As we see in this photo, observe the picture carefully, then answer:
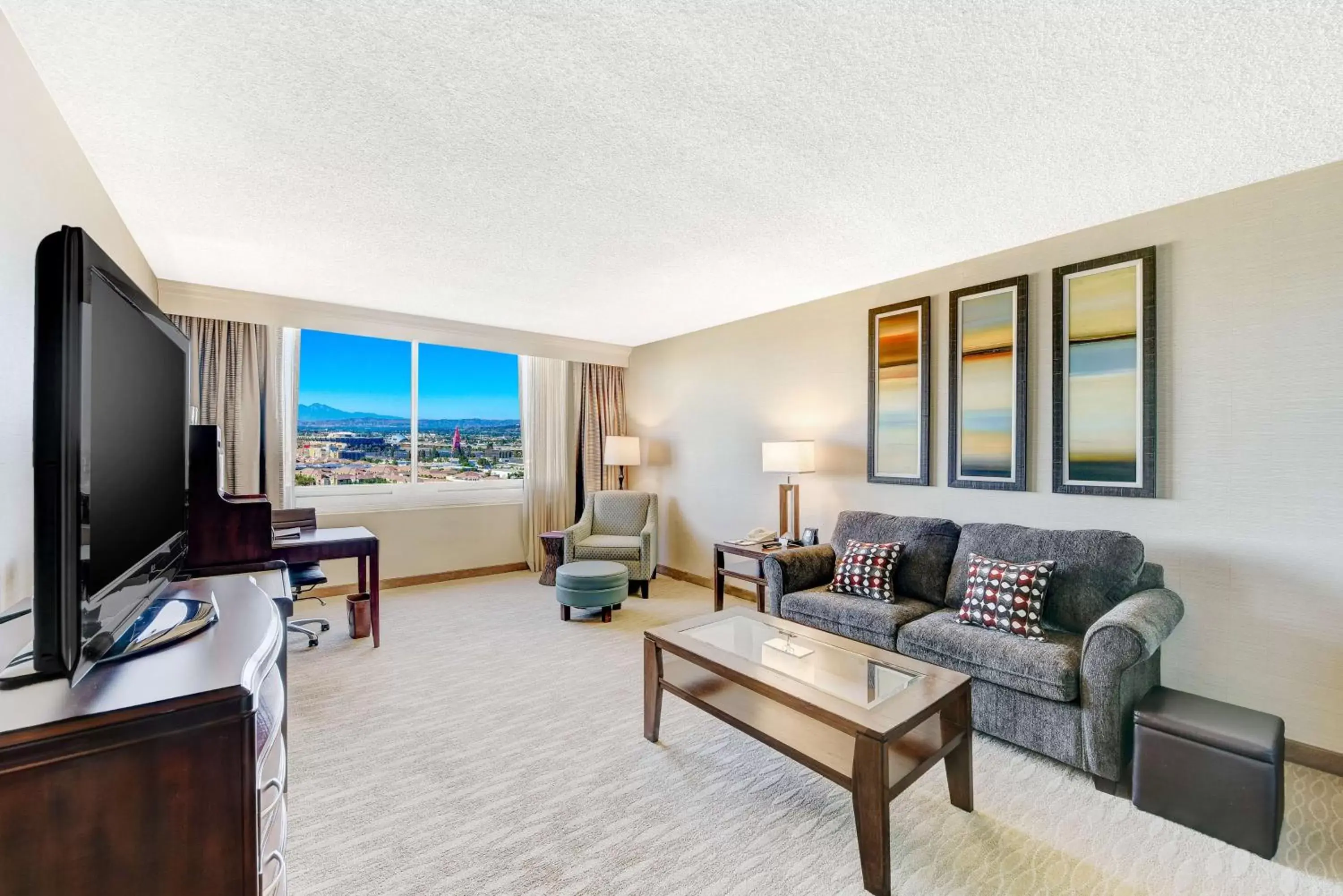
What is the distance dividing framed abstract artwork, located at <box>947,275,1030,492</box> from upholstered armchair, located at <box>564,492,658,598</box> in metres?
2.49

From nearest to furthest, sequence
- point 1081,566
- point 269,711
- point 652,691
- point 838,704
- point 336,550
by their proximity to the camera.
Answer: point 269,711, point 838,704, point 652,691, point 1081,566, point 336,550

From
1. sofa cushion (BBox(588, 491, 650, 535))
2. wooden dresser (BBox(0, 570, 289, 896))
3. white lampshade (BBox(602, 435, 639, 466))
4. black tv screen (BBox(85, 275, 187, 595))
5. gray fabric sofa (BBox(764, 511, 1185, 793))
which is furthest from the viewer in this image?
white lampshade (BBox(602, 435, 639, 466))

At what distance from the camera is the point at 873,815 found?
5.34 ft

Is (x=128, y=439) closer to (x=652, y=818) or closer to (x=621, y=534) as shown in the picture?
(x=652, y=818)

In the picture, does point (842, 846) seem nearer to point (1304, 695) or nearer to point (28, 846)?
point (28, 846)

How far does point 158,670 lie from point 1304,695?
3.78 metres

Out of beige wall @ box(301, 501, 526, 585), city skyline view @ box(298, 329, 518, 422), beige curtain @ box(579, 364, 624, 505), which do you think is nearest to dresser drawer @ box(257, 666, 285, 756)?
beige wall @ box(301, 501, 526, 585)

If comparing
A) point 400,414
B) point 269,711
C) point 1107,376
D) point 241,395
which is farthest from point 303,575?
point 1107,376

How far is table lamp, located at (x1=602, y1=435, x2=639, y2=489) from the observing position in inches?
224

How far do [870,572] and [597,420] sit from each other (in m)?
3.60

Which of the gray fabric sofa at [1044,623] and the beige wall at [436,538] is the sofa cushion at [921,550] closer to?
the gray fabric sofa at [1044,623]

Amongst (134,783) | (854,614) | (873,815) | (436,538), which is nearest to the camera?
(134,783)

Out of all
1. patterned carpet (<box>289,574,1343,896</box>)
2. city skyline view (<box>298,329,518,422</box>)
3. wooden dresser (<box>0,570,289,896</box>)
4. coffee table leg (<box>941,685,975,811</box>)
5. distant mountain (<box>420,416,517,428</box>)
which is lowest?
patterned carpet (<box>289,574,1343,896</box>)

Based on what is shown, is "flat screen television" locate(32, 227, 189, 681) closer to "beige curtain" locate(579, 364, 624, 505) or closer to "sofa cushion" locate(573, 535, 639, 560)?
"sofa cushion" locate(573, 535, 639, 560)
